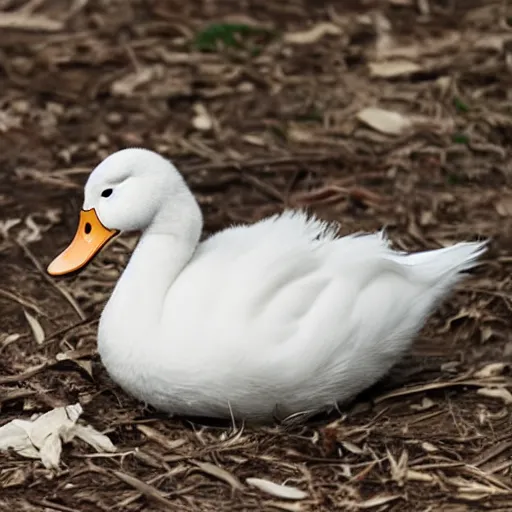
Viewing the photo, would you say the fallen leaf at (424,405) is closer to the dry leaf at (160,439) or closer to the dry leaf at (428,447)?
the dry leaf at (428,447)

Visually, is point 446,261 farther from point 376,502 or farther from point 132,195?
point 132,195

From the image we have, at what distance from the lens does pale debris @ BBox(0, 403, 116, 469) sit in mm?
3748

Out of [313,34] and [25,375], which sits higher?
[25,375]

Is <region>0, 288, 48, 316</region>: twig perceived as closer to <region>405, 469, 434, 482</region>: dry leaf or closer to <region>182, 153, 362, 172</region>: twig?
<region>182, 153, 362, 172</region>: twig

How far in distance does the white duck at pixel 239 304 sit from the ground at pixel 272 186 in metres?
0.17

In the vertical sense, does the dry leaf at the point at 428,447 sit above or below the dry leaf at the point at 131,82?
below

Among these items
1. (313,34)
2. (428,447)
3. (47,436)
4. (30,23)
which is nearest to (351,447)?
(428,447)

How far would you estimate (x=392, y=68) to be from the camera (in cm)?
688

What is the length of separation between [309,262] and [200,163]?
7.08 feet

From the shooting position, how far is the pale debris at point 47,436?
3748mm

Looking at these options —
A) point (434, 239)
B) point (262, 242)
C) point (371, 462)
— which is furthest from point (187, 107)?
point (371, 462)

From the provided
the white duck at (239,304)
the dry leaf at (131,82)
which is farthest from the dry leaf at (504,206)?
the dry leaf at (131,82)

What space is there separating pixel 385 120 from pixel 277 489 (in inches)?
122

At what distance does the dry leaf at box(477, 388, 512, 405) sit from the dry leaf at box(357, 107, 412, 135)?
2.31 meters
